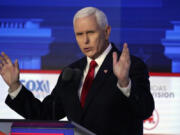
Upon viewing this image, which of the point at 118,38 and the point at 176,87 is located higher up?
the point at 118,38

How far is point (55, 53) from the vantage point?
3791 millimetres

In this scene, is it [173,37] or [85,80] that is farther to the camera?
[173,37]

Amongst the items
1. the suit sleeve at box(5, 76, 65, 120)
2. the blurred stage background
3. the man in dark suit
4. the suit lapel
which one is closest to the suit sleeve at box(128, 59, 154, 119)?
the man in dark suit

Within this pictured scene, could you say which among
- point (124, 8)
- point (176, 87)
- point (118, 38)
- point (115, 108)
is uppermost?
point (124, 8)

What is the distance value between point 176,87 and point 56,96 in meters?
1.67

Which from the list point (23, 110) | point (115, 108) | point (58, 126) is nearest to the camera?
point (58, 126)

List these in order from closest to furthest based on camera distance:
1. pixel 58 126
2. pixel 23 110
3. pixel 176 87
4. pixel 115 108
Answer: pixel 58 126 < pixel 115 108 < pixel 23 110 < pixel 176 87

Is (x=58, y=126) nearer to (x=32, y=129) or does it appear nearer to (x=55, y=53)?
(x=32, y=129)

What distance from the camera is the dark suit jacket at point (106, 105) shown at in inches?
76.6

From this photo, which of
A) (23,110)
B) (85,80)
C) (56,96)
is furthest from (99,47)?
(23,110)

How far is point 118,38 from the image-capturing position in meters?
3.71

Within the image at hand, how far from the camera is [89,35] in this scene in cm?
218

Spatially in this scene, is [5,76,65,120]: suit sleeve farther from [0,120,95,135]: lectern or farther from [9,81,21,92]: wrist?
[0,120,95,135]: lectern

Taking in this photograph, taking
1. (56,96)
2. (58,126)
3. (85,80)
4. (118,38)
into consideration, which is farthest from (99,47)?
(118,38)
